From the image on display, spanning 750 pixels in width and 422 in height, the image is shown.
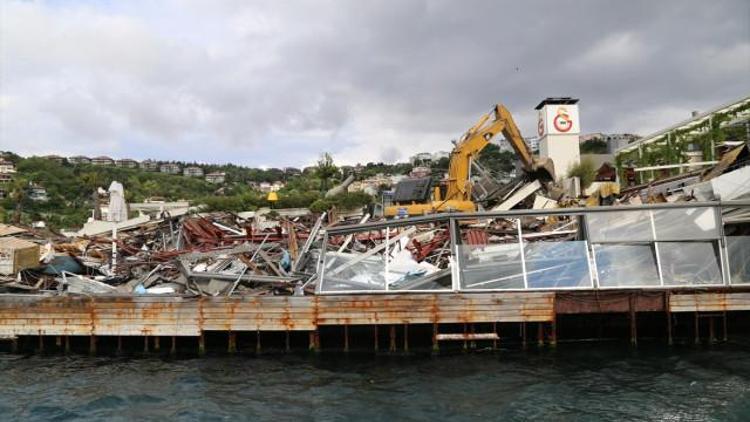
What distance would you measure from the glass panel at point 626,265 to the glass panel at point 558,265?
35cm

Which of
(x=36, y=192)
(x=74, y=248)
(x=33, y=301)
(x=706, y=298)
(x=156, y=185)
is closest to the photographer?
(x=706, y=298)

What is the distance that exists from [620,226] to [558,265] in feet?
5.79

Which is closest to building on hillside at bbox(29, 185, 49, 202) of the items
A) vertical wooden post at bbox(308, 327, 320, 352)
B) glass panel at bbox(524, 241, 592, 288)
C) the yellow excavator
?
the yellow excavator

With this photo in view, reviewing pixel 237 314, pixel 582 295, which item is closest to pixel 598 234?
pixel 582 295

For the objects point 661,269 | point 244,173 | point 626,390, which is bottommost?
point 626,390

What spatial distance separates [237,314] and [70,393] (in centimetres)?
367

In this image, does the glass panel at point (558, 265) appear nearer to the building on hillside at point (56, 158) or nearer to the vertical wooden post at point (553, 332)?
the vertical wooden post at point (553, 332)

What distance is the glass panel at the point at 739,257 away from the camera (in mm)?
12711

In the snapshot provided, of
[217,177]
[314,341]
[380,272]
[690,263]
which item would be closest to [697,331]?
[690,263]

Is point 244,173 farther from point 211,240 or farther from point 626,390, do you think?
point 626,390

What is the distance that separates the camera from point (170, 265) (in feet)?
56.6

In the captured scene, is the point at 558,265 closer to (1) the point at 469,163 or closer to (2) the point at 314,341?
(2) the point at 314,341

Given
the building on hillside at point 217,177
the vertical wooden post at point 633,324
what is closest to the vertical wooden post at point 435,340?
the vertical wooden post at point 633,324

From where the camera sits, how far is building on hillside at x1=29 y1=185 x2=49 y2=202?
87.7m
